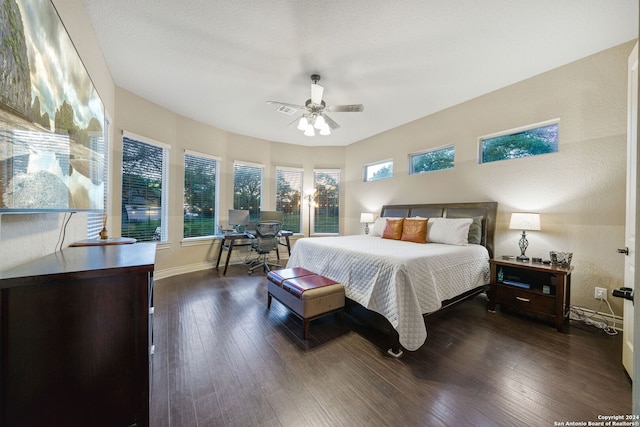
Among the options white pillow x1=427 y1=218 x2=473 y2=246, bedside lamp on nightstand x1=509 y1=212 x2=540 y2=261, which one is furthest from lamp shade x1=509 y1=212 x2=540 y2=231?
white pillow x1=427 y1=218 x2=473 y2=246

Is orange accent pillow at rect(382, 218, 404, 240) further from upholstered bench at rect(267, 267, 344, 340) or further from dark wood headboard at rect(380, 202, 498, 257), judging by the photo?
upholstered bench at rect(267, 267, 344, 340)

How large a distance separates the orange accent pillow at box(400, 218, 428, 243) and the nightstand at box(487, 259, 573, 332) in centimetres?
84

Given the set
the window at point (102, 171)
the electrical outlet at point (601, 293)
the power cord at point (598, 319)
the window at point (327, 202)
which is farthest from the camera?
the window at point (327, 202)

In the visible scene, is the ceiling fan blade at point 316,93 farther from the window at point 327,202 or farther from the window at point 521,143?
the window at point 327,202

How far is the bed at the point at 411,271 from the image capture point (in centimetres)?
180

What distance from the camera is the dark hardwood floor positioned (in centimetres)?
127

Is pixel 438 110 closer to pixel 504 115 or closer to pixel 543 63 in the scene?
pixel 504 115

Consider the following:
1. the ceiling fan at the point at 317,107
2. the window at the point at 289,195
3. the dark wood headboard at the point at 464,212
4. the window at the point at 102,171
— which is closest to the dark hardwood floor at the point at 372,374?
the dark wood headboard at the point at 464,212

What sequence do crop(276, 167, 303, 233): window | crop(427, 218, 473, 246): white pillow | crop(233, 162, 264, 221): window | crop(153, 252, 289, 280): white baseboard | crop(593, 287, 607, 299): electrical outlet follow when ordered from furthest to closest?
crop(276, 167, 303, 233): window < crop(233, 162, 264, 221): window < crop(153, 252, 289, 280): white baseboard < crop(427, 218, 473, 246): white pillow < crop(593, 287, 607, 299): electrical outlet

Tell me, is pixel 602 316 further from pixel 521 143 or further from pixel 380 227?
pixel 380 227

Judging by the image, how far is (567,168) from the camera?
2527mm

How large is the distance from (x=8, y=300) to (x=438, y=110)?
4785 millimetres

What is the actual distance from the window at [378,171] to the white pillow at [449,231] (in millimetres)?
1734

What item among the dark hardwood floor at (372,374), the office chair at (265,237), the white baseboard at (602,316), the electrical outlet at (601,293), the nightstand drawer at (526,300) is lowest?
the dark hardwood floor at (372,374)
